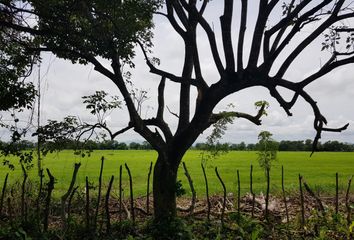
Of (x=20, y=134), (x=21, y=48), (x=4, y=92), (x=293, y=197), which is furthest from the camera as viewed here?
(x=293, y=197)

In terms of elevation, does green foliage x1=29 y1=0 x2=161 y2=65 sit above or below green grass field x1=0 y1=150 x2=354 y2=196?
above

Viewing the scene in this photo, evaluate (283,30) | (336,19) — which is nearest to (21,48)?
(283,30)

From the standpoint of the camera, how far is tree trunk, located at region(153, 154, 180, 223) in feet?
30.7

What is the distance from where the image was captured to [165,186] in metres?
9.43

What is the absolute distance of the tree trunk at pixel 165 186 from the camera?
9352mm

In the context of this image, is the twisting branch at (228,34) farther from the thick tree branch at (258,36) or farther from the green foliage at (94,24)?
the green foliage at (94,24)

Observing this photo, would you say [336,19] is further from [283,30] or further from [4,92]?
[4,92]

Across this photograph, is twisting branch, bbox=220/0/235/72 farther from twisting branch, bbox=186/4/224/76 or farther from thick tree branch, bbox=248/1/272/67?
thick tree branch, bbox=248/1/272/67

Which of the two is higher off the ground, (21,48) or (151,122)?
(21,48)

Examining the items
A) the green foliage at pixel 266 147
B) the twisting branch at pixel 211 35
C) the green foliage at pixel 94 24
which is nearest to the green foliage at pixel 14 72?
the green foliage at pixel 94 24

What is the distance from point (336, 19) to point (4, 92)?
279 inches

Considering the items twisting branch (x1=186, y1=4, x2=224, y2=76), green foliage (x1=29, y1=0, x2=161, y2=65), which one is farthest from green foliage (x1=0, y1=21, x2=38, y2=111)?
twisting branch (x1=186, y1=4, x2=224, y2=76)

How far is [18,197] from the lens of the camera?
36.0ft

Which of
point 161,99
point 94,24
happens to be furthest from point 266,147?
point 94,24
